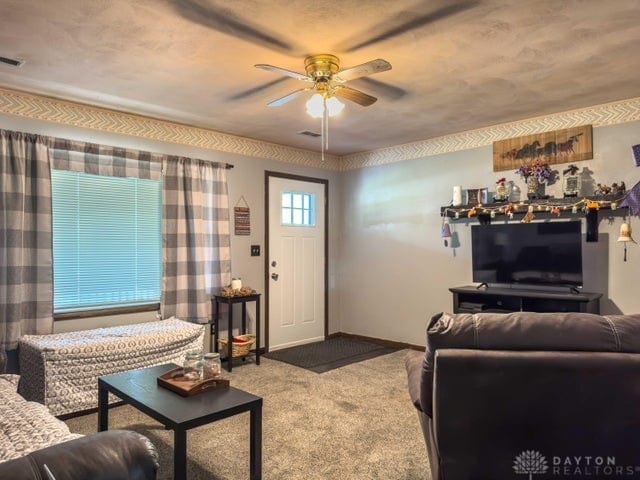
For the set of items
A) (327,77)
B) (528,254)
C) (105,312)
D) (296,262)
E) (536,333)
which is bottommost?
(105,312)

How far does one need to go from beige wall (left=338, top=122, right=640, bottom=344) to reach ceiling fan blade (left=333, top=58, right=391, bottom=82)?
2.52 m

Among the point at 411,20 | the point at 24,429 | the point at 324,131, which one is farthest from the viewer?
the point at 324,131

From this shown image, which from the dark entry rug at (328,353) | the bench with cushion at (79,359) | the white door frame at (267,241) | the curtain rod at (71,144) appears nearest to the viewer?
the bench with cushion at (79,359)

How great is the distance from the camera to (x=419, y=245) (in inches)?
204

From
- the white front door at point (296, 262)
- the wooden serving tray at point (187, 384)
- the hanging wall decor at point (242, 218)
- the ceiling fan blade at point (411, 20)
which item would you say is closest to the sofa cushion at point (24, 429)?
the wooden serving tray at point (187, 384)

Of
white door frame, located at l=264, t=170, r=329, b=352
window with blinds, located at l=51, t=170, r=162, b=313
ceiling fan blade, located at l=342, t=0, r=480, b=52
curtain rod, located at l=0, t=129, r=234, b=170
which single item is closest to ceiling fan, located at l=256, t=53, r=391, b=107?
ceiling fan blade, located at l=342, t=0, r=480, b=52

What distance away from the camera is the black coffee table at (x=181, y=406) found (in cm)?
197

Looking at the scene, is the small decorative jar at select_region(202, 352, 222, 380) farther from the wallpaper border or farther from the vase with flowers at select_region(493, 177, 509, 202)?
the vase with flowers at select_region(493, 177, 509, 202)

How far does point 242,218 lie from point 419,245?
2031 millimetres

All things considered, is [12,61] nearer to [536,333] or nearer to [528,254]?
[536,333]

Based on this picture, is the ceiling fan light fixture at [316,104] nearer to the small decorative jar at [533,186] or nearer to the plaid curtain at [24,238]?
the plaid curtain at [24,238]

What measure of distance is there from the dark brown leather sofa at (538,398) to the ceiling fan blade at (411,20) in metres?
1.53

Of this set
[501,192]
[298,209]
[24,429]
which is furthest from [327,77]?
[298,209]

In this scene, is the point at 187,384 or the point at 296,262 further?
the point at 296,262
